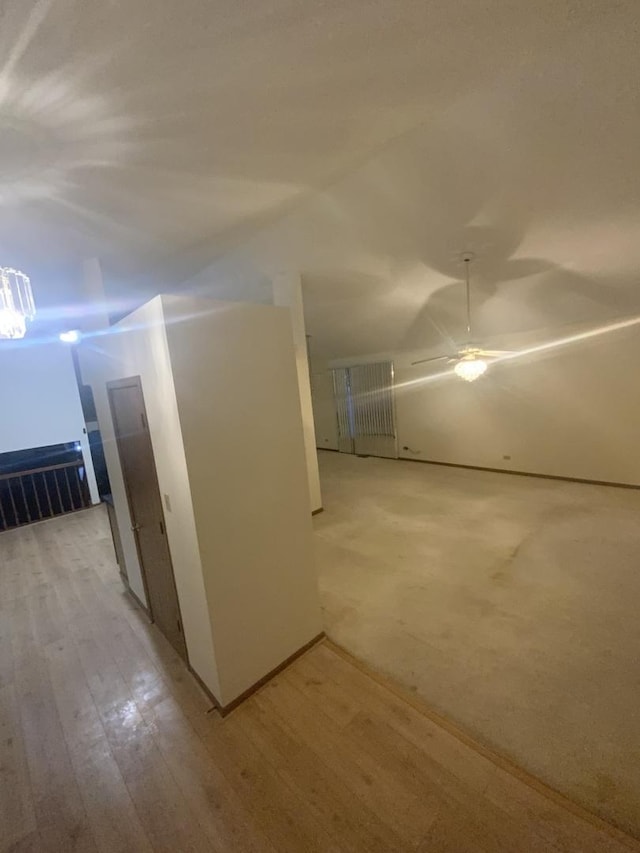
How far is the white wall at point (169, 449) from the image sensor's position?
177 centimetres


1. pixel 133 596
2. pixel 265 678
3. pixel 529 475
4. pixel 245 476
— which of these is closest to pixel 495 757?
pixel 265 678

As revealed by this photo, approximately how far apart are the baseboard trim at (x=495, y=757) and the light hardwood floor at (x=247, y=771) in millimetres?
13

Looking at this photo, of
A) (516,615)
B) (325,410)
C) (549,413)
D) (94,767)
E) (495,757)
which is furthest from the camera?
(325,410)

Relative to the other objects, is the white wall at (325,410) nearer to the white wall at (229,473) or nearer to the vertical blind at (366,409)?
the vertical blind at (366,409)

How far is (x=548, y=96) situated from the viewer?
1.77 m

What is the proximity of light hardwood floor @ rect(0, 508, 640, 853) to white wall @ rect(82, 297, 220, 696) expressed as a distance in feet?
1.13

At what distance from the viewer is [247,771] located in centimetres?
167

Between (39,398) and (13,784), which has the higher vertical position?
(39,398)

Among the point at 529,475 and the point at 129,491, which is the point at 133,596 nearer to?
the point at 129,491

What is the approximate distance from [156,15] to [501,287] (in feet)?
13.0

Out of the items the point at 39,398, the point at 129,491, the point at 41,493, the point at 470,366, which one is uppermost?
the point at 39,398

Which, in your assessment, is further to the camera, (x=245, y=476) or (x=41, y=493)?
(x=41, y=493)

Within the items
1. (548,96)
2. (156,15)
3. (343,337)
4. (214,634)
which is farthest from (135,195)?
(343,337)

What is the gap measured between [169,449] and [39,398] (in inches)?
212
